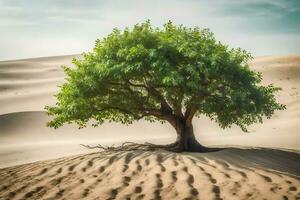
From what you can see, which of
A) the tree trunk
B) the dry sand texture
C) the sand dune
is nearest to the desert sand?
the sand dune

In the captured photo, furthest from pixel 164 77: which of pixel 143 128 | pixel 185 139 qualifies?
pixel 143 128

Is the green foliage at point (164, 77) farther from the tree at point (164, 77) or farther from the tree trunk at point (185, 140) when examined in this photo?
the tree trunk at point (185, 140)

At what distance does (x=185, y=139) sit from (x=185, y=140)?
0.04 meters

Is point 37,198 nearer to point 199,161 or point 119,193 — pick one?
point 119,193

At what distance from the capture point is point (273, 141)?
55.3 ft

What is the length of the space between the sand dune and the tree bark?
1.88m

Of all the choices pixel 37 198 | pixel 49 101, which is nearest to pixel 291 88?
pixel 49 101

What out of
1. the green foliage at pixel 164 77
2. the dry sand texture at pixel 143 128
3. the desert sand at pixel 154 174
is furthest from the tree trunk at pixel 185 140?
the dry sand texture at pixel 143 128

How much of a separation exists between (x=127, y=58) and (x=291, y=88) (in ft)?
84.5

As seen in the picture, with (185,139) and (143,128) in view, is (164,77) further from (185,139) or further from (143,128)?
(143,128)

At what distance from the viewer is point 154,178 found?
8414 mm

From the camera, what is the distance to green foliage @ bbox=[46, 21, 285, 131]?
10.9m

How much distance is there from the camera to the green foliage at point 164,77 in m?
10.9

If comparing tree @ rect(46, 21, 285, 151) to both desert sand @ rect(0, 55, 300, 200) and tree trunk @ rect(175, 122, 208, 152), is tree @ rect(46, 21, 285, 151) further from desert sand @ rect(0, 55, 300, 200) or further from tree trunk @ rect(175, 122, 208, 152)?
desert sand @ rect(0, 55, 300, 200)
